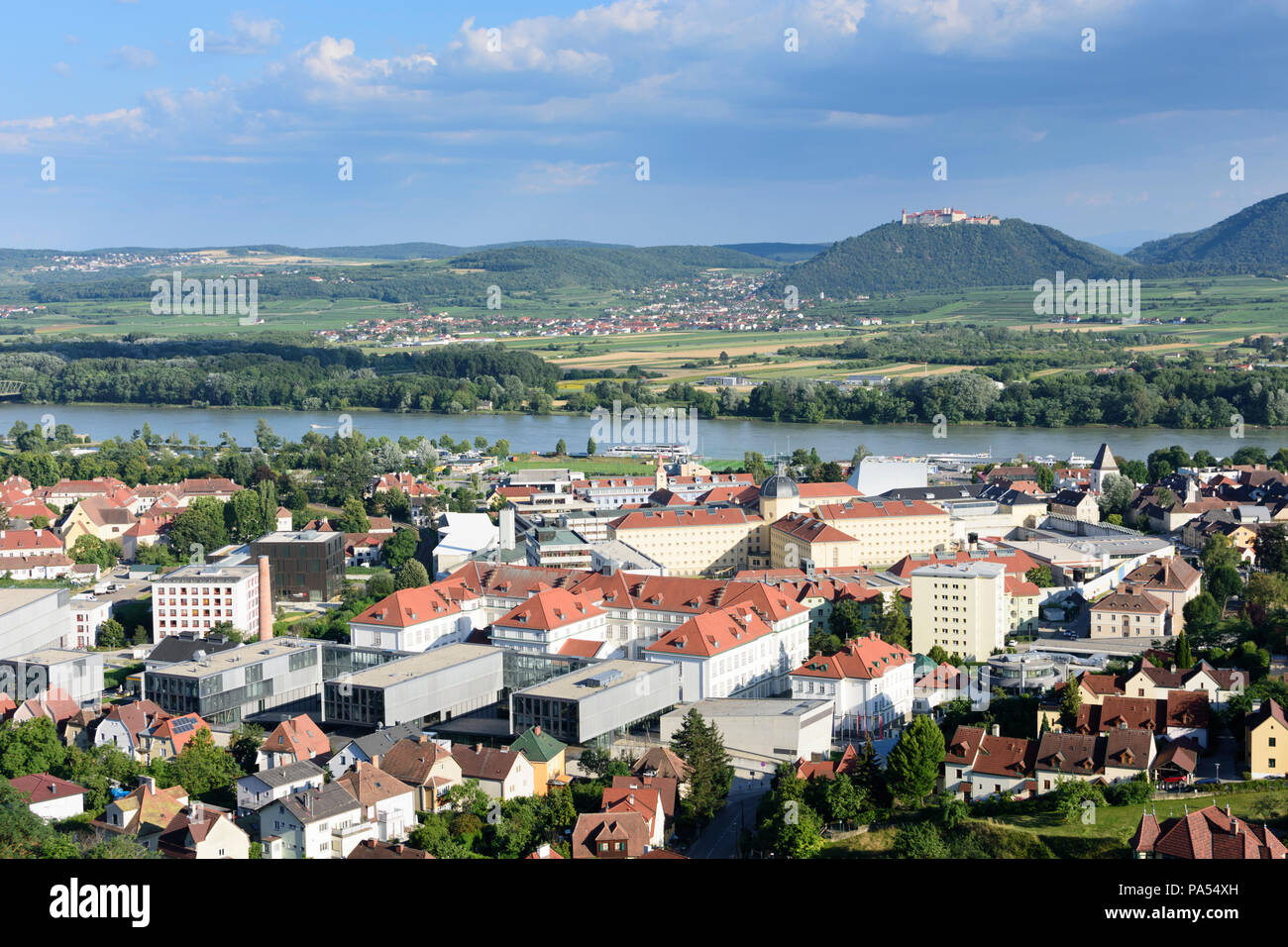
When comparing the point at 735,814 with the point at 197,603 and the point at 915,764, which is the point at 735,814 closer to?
the point at 915,764

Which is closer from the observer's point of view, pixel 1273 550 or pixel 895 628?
pixel 895 628

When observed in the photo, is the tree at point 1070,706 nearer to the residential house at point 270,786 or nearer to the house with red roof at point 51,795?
the residential house at point 270,786

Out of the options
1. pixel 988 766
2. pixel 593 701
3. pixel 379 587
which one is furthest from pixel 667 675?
pixel 379 587

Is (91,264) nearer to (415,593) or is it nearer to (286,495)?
(286,495)

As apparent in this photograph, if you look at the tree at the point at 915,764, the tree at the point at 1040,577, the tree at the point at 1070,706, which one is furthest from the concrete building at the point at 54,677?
the tree at the point at 1040,577

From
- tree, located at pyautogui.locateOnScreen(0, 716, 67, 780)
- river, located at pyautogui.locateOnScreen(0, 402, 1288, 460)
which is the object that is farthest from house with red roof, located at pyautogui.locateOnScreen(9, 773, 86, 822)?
river, located at pyautogui.locateOnScreen(0, 402, 1288, 460)

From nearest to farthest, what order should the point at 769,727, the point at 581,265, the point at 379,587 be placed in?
the point at 769,727 < the point at 379,587 < the point at 581,265

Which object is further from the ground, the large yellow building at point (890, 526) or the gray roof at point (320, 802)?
the large yellow building at point (890, 526)
